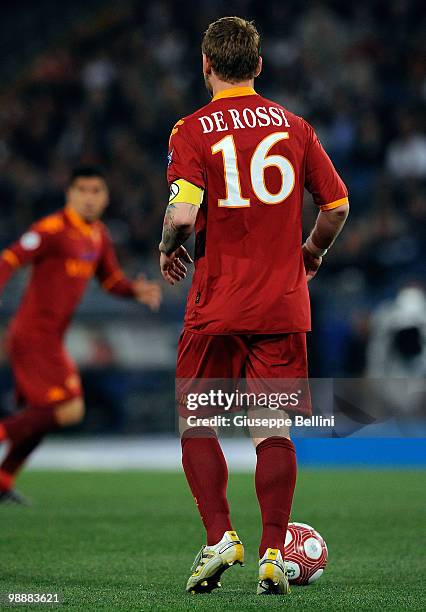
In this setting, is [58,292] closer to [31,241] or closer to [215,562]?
[31,241]

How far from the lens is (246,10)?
59.7 ft

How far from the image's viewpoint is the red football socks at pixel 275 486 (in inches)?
177

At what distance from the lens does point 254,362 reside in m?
4.69

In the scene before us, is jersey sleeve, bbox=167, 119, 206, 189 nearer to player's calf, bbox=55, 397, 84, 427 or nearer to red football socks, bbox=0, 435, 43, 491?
red football socks, bbox=0, 435, 43, 491

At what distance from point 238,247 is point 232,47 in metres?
0.73

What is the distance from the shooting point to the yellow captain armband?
4.54 meters

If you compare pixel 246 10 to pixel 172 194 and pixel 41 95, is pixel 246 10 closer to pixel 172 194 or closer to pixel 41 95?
pixel 41 95

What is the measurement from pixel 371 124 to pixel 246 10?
3.39 m

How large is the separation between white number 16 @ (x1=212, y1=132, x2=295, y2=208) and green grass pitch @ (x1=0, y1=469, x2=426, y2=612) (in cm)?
144

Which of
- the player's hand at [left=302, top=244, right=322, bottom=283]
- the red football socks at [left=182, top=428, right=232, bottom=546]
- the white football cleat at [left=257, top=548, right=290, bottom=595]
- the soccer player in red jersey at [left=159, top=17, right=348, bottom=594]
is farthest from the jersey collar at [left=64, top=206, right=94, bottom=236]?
the white football cleat at [left=257, top=548, right=290, bottom=595]

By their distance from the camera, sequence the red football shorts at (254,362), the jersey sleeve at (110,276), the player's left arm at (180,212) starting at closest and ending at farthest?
the player's left arm at (180,212) < the red football shorts at (254,362) < the jersey sleeve at (110,276)

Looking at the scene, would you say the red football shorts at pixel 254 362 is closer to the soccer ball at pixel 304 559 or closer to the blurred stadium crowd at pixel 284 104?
the soccer ball at pixel 304 559

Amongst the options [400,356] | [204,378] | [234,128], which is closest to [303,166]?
[234,128]

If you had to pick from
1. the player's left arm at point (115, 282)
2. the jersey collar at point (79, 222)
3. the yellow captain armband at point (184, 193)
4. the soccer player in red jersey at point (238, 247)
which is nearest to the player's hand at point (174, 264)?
the soccer player in red jersey at point (238, 247)
